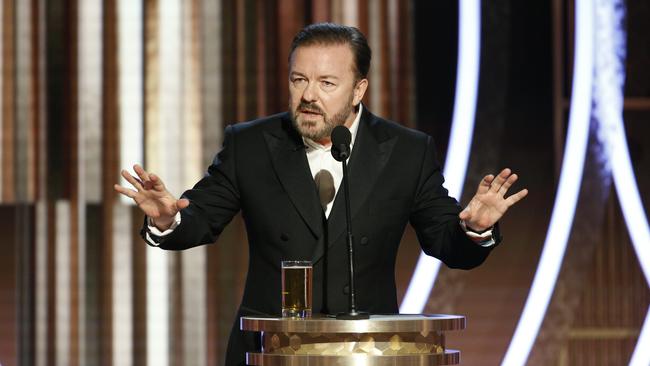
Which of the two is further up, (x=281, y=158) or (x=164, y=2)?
(x=164, y=2)

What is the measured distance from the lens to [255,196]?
2506 mm

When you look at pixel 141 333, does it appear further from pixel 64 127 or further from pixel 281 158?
pixel 281 158

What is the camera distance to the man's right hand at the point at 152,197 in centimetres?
221

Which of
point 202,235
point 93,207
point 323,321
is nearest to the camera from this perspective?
point 323,321

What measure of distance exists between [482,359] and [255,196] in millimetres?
2091

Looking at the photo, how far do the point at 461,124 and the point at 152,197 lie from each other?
2.21 meters

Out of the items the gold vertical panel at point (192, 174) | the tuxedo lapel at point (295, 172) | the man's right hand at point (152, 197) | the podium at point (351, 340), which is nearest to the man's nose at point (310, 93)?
the tuxedo lapel at point (295, 172)

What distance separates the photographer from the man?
93.7 inches

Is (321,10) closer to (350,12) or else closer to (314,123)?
(350,12)

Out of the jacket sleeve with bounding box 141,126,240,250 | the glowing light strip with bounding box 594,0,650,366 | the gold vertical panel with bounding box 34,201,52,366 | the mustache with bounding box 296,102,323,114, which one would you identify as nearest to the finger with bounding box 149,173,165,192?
the jacket sleeve with bounding box 141,126,240,250

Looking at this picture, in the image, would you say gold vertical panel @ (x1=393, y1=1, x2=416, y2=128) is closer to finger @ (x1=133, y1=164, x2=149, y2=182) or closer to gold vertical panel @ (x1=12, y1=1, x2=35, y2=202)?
gold vertical panel @ (x1=12, y1=1, x2=35, y2=202)

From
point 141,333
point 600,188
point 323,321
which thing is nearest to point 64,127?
point 141,333

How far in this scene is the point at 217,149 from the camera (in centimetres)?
416

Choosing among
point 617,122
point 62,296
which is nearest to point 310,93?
point 62,296
